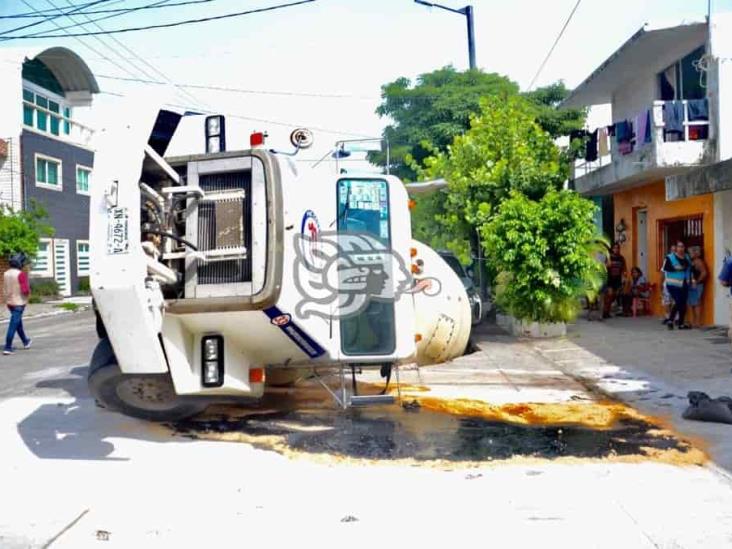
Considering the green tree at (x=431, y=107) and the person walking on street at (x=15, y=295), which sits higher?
the green tree at (x=431, y=107)

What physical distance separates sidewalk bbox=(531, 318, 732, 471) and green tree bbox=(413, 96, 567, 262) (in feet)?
9.22

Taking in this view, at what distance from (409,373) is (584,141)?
11.1 meters

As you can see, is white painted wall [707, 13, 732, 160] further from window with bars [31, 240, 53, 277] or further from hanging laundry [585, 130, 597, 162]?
window with bars [31, 240, 53, 277]

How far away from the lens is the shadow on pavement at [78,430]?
6.39 meters

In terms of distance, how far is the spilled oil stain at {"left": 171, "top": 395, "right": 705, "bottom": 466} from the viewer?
6.16 metres

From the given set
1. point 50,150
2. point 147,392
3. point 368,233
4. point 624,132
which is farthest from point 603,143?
point 50,150

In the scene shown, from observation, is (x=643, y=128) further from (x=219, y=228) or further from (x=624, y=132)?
(x=219, y=228)

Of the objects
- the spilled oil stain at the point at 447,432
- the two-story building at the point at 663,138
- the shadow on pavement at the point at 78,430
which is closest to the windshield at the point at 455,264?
the two-story building at the point at 663,138

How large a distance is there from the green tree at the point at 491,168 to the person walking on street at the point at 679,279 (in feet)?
8.45

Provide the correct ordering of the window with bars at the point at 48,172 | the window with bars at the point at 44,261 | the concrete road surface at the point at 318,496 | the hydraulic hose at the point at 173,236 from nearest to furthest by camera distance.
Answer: the concrete road surface at the point at 318,496, the hydraulic hose at the point at 173,236, the window with bars at the point at 44,261, the window with bars at the point at 48,172

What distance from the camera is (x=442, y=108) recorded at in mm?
25719

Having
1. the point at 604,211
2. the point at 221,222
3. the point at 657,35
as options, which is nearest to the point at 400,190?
the point at 221,222

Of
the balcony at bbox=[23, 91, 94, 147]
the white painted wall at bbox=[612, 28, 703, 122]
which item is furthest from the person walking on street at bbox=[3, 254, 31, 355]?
the balcony at bbox=[23, 91, 94, 147]

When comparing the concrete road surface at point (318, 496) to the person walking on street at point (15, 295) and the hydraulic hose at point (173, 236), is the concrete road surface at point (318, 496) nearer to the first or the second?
the hydraulic hose at point (173, 236)
